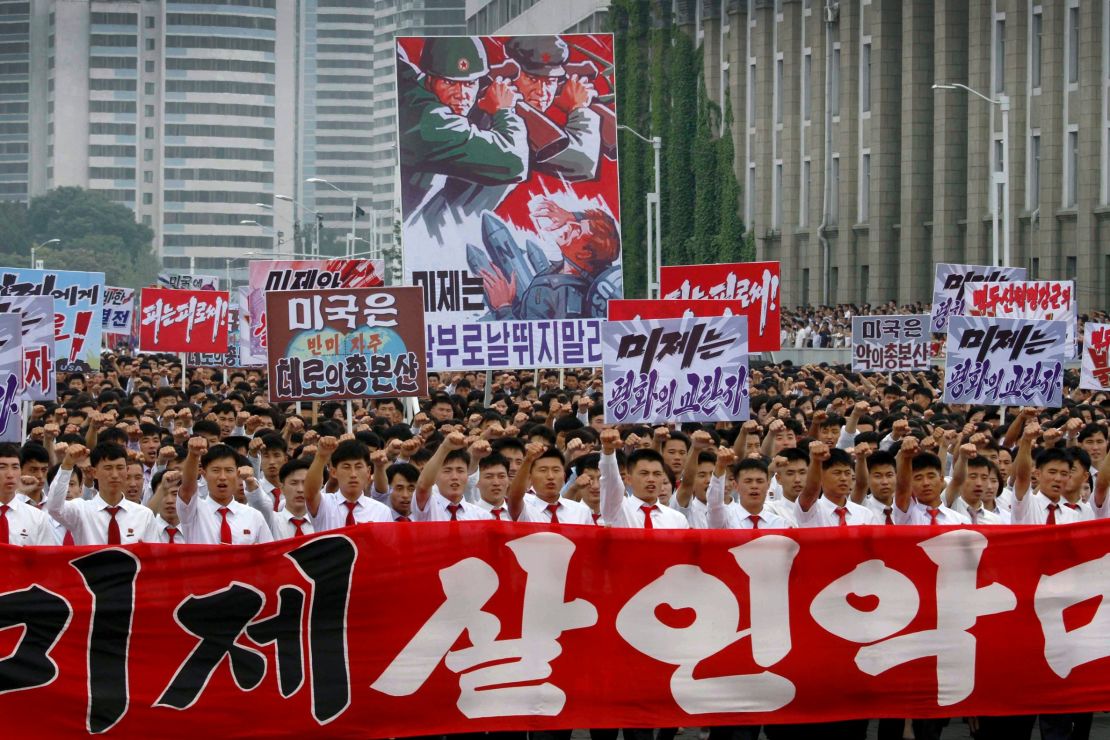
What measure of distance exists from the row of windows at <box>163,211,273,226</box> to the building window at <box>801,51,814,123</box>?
127530 mm

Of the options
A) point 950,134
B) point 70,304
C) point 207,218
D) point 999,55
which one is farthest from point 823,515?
point 207,218

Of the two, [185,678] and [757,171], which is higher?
[757,171]

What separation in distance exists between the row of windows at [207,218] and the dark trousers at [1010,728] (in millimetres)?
179196

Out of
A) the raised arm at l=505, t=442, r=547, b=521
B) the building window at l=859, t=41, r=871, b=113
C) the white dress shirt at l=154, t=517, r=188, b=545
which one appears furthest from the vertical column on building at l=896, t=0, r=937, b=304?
the white dress shirt at l=154, t=517, r=188, b=545

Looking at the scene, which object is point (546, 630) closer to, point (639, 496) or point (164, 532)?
point (639, 496)

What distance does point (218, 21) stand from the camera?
190 metres

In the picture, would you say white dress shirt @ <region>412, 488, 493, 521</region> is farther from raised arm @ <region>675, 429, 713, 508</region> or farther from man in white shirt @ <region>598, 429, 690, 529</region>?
raised arm @ <region>675, 429, 713, 508</region>

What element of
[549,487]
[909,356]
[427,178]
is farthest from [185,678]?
[909,356]

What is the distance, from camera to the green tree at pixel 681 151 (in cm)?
6712

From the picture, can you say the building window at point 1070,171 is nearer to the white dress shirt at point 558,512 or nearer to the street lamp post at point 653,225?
the street lamp post at point 653,225

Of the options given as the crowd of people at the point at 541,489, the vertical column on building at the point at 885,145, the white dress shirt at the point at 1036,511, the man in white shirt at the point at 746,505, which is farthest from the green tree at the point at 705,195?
the man in white shirt at the point at 746,505

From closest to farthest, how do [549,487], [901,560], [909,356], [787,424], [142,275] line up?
[901,560] < [549,487] < [787,424] < [909,356] < [142,275]

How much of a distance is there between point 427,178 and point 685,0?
172 ft

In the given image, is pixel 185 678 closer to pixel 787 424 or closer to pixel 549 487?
pixel 549 487
